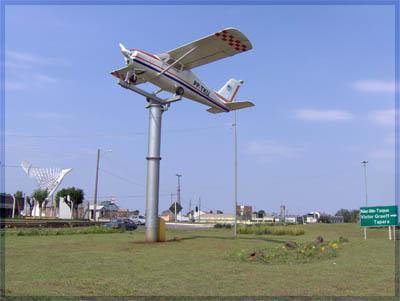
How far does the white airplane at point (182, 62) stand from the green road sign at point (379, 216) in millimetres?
12047

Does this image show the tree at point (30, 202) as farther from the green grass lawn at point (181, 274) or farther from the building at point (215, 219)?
the green grass lawn at point (181, 274)

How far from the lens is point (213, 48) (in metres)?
22.9

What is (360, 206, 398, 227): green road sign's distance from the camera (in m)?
28.4

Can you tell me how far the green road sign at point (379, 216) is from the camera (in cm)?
2845

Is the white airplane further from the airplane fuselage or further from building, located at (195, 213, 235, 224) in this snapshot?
building, located at (195, 213, 235, 224)

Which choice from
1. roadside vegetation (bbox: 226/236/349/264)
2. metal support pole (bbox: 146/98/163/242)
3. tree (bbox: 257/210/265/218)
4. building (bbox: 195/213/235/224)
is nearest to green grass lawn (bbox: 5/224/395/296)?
roadside vegetation (bbox: 226/236/349/264)

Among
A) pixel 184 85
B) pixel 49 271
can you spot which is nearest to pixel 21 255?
pixel 49 271

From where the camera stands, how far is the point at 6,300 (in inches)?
330

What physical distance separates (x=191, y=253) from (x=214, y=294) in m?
7.80

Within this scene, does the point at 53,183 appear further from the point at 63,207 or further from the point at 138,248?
the point at 138,248

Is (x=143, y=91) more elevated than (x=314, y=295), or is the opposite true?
(x=143, y=91)

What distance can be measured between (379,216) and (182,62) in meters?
14.5

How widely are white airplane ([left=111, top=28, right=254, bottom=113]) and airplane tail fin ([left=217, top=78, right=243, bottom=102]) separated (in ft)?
11.6

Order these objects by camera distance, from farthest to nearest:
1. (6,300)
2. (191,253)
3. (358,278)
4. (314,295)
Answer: (191,253) < (358,278) < (314,295) < (6,300)
